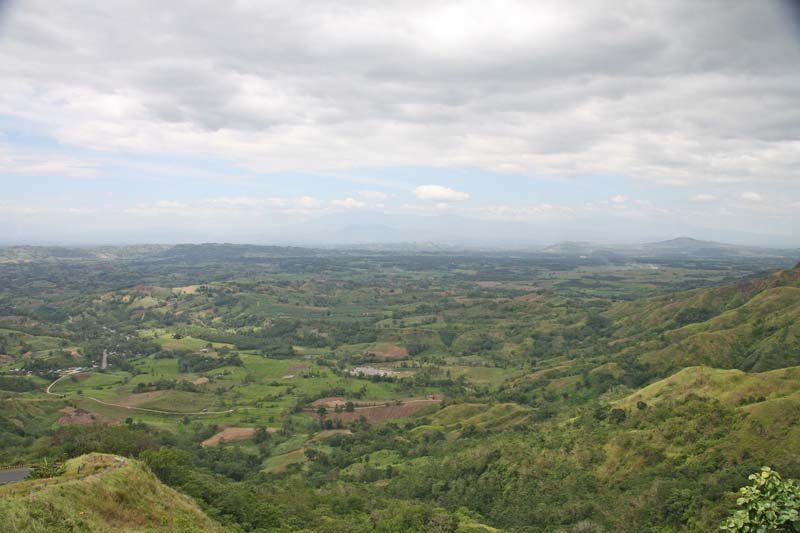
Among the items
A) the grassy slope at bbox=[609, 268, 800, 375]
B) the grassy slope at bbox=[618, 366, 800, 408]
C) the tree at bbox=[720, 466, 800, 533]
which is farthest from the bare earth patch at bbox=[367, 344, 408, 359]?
the tree at bbox=[720, 466, 800, 533]

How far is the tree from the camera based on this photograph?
9742 mm

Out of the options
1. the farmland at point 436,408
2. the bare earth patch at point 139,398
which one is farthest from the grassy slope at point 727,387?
the bare earth patch at point 139,398

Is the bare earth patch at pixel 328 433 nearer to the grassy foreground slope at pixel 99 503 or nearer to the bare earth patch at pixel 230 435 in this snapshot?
the bare earth patch at pixel 230 435

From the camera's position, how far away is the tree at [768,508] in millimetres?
9742

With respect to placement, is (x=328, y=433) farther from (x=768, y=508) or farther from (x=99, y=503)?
(x=768, y=508)

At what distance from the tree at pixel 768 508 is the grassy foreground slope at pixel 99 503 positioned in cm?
2745

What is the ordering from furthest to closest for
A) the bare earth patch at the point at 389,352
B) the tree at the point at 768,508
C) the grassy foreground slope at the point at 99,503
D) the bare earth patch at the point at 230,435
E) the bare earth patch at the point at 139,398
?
1. the bare earth patch at the point at 389,352
2. the bare earth patch at the point at 139,398
3. the bare earth patch at the point at 230,435
4. the grassy foreground slope at the point at 99,503
5. the tree at the point at 768,508

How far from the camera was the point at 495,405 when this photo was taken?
320ft

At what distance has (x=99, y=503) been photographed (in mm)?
29641

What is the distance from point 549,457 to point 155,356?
13055 centimetres

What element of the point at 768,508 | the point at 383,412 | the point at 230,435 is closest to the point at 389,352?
the point at 383,412

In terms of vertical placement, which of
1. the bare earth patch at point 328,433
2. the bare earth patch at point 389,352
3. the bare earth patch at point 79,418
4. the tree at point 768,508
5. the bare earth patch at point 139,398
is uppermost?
the tree at point 768,508

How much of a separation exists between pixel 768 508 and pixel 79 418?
11213 cm

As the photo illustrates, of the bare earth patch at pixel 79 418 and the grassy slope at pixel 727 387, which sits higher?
the grassy slope at pixel 727 387
